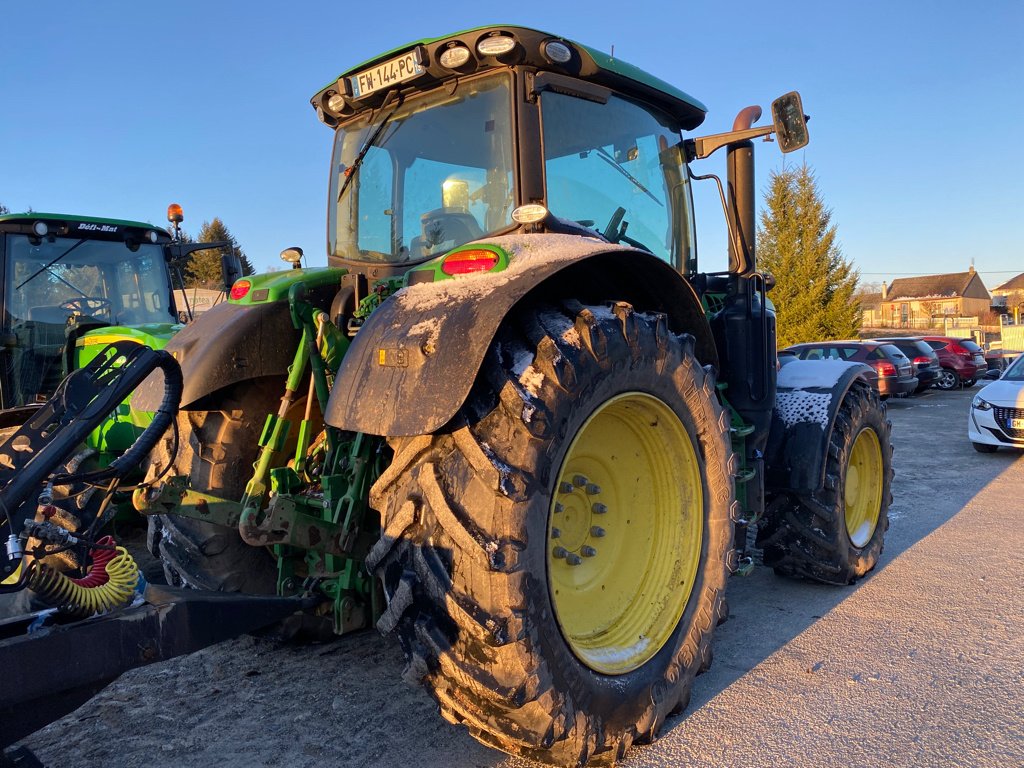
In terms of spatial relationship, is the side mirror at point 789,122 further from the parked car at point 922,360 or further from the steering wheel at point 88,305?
the parked car at point 922,360

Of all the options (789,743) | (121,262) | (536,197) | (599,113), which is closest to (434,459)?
(536,197)

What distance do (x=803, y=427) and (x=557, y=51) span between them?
2473 millimetres

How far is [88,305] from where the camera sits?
21.1ft

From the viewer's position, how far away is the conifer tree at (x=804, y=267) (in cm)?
2555

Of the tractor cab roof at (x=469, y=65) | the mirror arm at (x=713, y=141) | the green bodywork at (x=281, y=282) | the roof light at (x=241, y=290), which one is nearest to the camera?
the tractor cab roof at (x=469, y=65)

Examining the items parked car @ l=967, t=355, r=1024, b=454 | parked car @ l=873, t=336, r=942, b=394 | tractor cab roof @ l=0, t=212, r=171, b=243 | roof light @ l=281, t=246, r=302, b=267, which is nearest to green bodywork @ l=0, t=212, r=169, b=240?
tractor cab roof @ l=0, t=212, r=171, b=243

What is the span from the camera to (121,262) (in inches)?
262

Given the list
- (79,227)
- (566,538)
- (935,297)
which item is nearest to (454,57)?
(566,538)

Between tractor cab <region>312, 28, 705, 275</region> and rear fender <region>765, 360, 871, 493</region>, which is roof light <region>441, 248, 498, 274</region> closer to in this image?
tractor cab <region>312, 28, 705, 275</region>

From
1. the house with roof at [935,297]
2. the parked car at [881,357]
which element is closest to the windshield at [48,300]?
the parked car at [881,357]

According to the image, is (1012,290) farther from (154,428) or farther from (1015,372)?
(154,428)

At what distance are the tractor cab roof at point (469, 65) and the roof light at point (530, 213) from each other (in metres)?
0.64

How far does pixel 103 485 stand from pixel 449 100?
2032 mm

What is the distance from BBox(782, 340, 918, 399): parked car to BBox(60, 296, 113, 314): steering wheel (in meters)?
14.3
